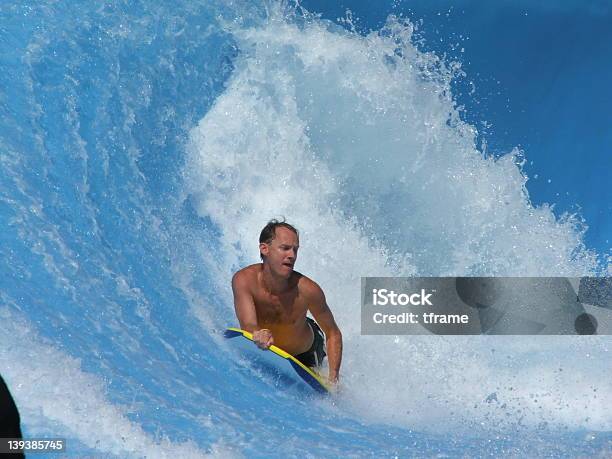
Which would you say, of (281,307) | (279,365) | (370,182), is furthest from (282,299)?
(370,182)

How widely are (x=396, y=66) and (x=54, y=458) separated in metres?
4.78

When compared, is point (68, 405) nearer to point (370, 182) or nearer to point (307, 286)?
point (307, 286)

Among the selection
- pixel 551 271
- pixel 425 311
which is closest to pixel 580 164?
pixel 551 271

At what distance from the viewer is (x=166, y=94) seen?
591 cm

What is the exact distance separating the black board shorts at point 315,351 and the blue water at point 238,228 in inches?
9.8

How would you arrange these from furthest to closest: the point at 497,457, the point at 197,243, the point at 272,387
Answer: the point at 197,243, the point at 272,387, the point at 497,457

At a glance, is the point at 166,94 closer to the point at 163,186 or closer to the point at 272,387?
the point at 163,186

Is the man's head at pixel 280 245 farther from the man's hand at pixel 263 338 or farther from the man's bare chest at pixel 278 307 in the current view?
the man's hand at pixel 263 338

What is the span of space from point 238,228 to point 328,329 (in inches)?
69.2

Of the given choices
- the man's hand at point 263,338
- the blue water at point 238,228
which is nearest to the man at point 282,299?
the man's hand at point 263,338

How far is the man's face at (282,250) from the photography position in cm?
355

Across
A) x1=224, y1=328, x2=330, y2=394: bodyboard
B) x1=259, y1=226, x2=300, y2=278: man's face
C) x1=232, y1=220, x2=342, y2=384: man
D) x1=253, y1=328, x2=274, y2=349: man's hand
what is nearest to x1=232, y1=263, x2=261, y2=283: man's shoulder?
x1=232, y1=220, x2=342, y2=384: man

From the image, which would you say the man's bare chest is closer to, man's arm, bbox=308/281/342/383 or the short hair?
man's arm, bbox=308/281/342/383

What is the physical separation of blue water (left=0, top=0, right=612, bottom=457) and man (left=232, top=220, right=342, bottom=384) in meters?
0.25
